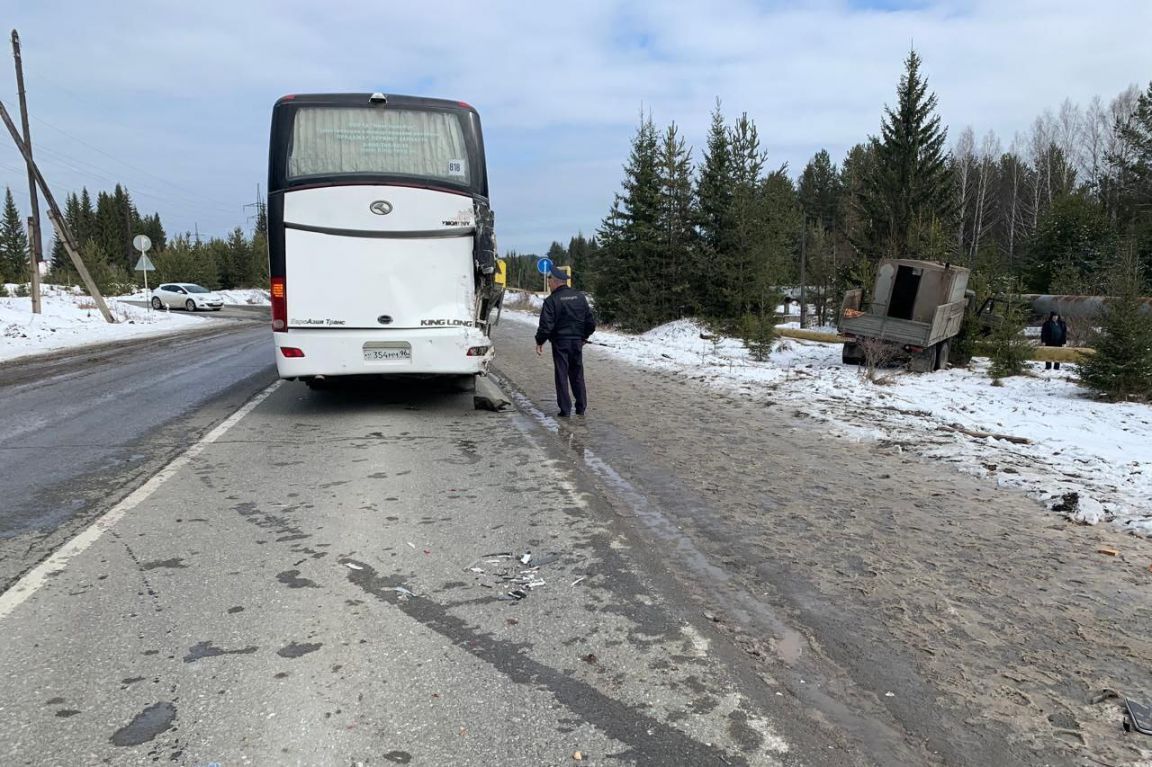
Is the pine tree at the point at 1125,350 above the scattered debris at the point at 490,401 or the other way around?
above

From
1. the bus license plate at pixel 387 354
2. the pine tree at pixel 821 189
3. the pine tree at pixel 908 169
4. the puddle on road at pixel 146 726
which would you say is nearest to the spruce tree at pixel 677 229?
the pine tree at pixel 908 169

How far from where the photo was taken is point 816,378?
13.3 metres

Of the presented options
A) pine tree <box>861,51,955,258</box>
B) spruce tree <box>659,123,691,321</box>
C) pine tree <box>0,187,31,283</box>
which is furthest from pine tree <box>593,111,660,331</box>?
pine tree <box>0,187,31,283</box>

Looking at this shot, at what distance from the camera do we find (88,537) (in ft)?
15.0

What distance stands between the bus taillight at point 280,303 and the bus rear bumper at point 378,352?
A: 136 millimetres

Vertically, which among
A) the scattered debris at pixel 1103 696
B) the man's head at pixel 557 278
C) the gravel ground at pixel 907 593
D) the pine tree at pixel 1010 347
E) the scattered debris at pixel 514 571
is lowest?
the scattered debris at pixel 1103 696

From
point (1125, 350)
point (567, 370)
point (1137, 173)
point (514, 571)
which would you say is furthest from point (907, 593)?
point (1137, 173)

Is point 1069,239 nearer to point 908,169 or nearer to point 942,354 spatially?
point 908,169

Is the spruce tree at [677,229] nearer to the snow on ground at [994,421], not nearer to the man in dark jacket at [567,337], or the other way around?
the snow on ground at [994,421]

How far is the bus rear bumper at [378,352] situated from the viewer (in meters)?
8.71

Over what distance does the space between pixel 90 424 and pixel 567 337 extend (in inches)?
229

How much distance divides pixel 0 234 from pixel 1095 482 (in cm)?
12050

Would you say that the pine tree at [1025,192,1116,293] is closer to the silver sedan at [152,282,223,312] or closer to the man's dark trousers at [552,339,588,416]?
the man's dark trousers at [552,339,588,416]

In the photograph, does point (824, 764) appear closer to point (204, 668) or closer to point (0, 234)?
point (204, 668)
